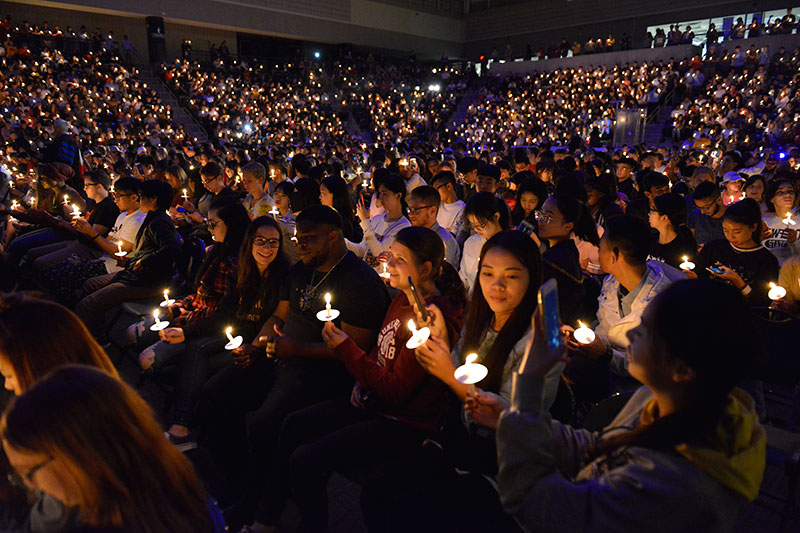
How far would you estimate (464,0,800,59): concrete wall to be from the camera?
81.6 ft

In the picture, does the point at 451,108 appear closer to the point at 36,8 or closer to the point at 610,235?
the point at 36,8

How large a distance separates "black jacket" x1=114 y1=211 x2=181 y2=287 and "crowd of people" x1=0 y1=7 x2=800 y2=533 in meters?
0.02

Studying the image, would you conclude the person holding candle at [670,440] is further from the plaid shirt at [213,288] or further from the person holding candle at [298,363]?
the plaid shirt at [213,288]

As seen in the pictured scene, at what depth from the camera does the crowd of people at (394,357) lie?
3.80 feet

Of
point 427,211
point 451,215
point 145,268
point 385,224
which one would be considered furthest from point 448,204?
point 145,268

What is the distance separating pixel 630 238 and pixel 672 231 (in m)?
1.62

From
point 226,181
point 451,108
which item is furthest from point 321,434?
point 451,108

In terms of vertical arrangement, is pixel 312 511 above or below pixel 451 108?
below

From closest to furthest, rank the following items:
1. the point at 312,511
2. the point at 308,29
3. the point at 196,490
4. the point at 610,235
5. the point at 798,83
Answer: the point at 196,490
the point at 312,511
the point at 610,235
the point at 798,83
the point at 308,29

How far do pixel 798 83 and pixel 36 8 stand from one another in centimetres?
2966

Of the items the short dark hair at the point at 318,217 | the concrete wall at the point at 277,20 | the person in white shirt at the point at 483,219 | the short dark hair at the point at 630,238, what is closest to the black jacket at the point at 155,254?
the short dark hair at the point at 318,217

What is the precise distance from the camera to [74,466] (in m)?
1.18

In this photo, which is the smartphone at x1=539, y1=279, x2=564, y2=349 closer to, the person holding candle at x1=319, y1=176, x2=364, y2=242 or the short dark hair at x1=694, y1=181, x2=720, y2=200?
the person holding candle at x1=319, y1=176, x2=364, y2=242

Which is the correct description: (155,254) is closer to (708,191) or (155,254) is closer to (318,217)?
(318,217)
